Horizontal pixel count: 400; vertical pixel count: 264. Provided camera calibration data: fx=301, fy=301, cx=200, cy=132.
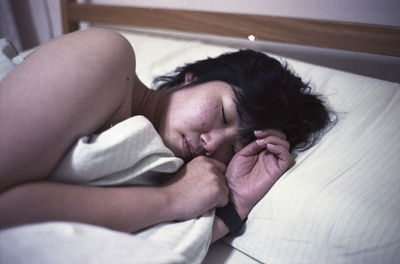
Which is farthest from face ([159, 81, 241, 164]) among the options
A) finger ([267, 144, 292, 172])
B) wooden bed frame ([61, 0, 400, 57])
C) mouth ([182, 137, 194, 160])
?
wooden bed frame ([61, 0, 400, 57])

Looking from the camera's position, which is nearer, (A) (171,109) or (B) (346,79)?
(A) (171,109)

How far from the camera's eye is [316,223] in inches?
24.9

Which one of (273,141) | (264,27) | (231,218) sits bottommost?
(231,218)

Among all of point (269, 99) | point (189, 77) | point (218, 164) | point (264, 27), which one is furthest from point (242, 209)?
point (264, 27)

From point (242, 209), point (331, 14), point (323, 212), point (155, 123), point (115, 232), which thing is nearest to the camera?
point (115, 232)

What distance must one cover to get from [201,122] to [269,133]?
19 cm

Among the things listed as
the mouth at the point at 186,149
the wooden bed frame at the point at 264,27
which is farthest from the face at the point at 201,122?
the wooden bed frame at the point at 264,27

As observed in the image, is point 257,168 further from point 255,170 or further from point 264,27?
point 264,27

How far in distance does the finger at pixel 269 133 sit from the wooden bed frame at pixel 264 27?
0.45m

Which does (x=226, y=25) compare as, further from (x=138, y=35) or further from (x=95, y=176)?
(x=95, y=176)

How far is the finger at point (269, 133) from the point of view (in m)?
0.81

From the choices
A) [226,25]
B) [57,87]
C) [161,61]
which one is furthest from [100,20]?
[57,87]

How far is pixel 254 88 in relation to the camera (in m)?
0.82

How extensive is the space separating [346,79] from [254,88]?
0.35 metres
